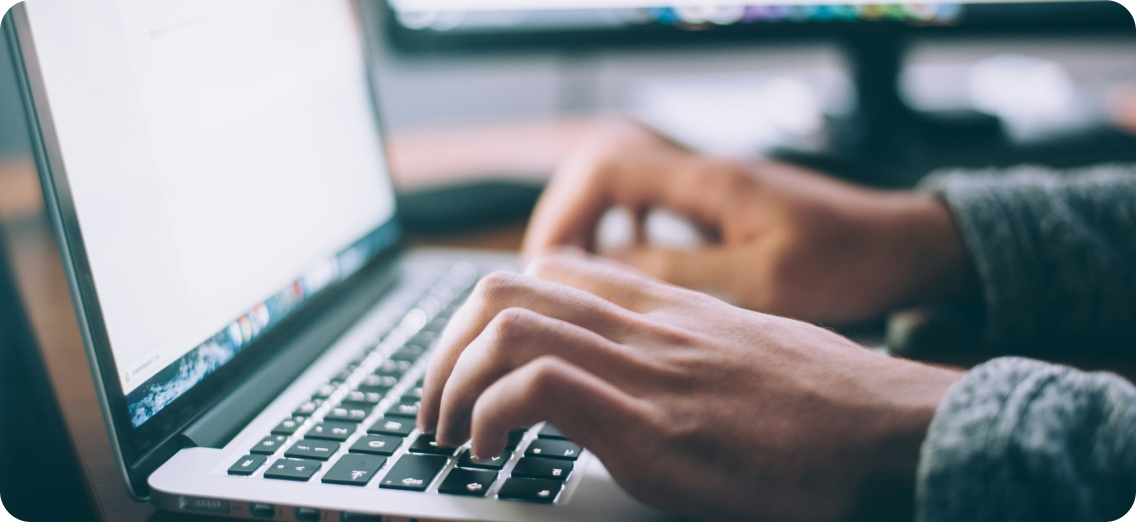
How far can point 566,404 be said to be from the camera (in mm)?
256

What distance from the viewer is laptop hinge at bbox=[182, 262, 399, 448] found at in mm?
327

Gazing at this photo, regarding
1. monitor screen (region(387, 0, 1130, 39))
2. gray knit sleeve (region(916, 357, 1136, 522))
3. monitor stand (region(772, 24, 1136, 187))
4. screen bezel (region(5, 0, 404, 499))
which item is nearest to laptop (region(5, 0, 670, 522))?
screen bezel (region(5, 0, 404, 499))

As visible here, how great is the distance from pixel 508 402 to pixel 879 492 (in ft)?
0.44

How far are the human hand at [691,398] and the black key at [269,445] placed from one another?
6 cm

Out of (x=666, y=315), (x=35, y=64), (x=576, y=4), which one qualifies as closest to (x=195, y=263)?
(x=35, y=64)

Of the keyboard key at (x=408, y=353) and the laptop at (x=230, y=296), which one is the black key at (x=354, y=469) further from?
the keyboard key at (x=408, y=353)

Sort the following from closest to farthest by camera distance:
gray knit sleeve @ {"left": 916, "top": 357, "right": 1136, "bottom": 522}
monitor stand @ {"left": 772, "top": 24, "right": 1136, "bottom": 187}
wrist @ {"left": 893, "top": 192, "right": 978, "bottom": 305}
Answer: gray knit sleeve @ {"left": 916, "top": 357, "right": 1136, "bottom": 522} → wrist @ {"left": 893, "top": 192, "right": 978, "bottom": 305} → monitor stand @ {"left": 772, "top": 24, "right": 1136, "bottom": 187}

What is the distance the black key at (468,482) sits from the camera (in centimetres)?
28

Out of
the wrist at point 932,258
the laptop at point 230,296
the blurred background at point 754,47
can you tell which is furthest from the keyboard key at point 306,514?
the blurred background at point 754,47

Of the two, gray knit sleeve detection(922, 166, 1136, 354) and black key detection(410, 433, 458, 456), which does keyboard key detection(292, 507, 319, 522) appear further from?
gray knit sleeve detection(922, 166, 1136, 354)

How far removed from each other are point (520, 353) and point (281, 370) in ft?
0.58

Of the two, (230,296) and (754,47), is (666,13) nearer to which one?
(754,47)

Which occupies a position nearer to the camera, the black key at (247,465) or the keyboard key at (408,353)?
the black key at (247,465)

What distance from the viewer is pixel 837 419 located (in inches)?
10.6
